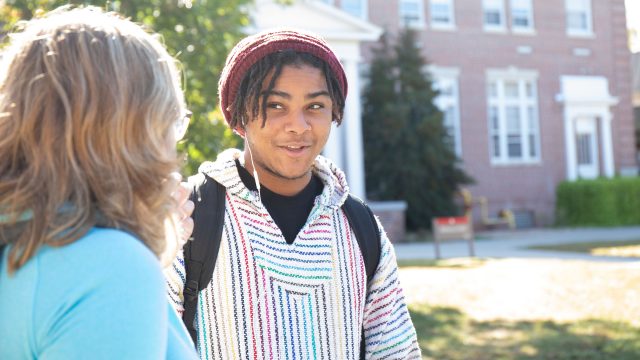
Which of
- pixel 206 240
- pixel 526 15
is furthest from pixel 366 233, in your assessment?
pixel 526 15

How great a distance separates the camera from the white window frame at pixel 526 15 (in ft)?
89.2

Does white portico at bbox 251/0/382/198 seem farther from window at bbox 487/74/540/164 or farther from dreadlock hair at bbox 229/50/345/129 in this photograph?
dreadlock hair at bbox 229/50/345/129

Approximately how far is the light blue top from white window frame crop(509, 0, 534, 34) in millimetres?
27005

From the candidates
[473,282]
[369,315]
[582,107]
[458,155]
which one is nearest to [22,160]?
[369,315]

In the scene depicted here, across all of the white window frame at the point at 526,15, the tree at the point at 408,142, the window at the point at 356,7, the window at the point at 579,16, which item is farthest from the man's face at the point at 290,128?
the window at the point at 579,16

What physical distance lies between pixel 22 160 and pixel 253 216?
1011 mm

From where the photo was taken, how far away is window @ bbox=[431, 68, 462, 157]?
2566 centimetres

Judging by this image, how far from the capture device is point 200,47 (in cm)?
764

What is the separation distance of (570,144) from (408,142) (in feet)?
24.7

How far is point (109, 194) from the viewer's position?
4.44 feet

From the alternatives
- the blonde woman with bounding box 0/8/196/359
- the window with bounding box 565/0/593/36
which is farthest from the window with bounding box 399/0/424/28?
the blonde woman with bounding box 0/8/196/359

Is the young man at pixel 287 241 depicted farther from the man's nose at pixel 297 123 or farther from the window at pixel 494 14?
the window at pixel 494 14

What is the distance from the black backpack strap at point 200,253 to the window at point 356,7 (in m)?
22.8

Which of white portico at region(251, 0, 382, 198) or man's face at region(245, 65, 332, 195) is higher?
white portico at region(251, 0, 382, 198)
